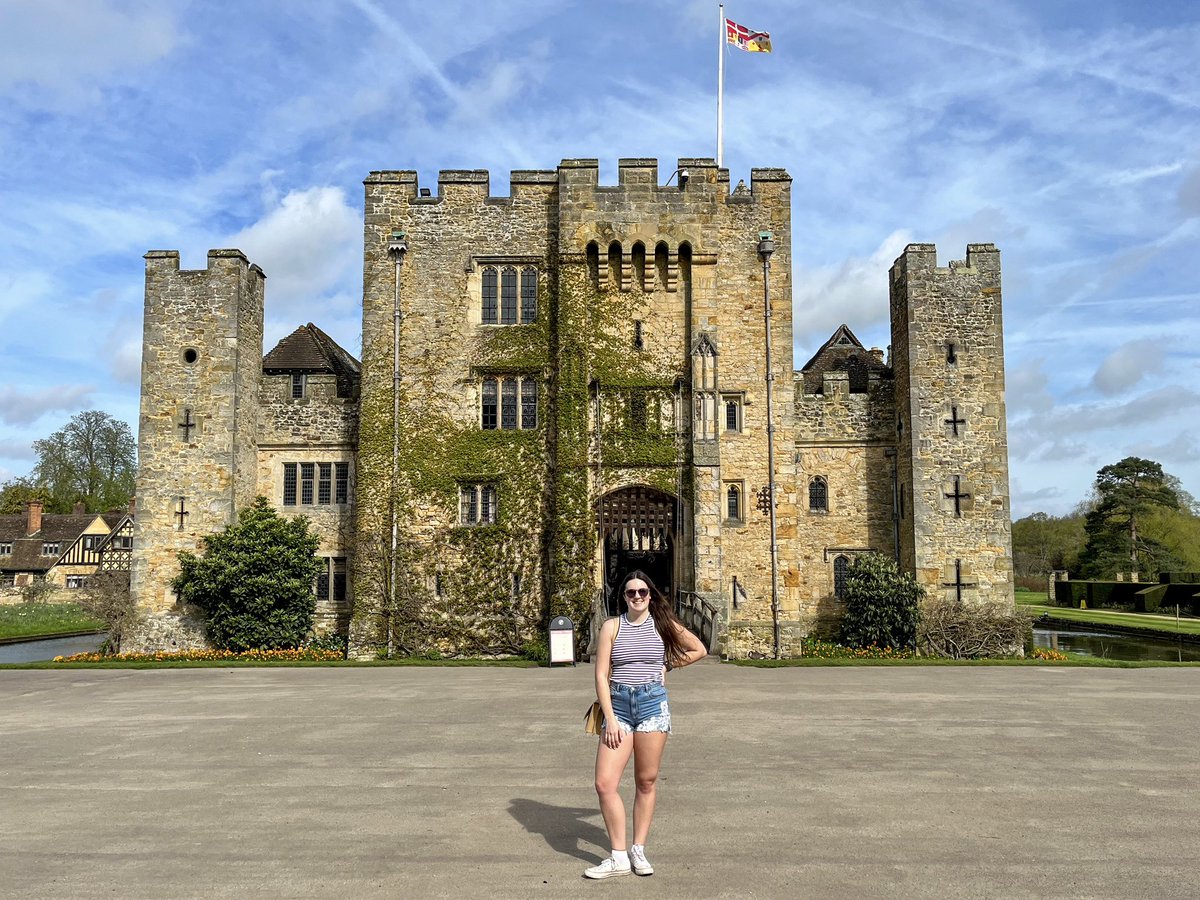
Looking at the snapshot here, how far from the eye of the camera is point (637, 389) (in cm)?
2533

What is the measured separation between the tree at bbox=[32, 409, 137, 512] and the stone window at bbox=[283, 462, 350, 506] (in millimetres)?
54815

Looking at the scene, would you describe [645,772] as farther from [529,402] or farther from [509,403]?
[509,403]

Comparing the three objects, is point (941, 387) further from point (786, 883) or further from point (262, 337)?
point (786, 883)

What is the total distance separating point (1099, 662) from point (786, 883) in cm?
1760

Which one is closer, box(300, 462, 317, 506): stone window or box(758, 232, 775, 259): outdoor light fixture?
box(758, 232, 775, 259): outdoor light fixture

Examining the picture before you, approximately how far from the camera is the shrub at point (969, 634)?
24172 mm

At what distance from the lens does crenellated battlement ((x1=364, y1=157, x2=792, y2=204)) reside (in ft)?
84.0

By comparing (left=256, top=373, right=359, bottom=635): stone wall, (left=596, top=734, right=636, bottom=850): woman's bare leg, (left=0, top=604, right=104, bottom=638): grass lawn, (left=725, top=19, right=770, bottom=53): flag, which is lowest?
(left=0, top=604, right=104, bottom=638): grass lawn

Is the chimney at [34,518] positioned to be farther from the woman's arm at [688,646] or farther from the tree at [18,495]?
the woman's arm at [688,646]

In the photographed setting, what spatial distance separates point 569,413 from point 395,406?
4870 millimetres

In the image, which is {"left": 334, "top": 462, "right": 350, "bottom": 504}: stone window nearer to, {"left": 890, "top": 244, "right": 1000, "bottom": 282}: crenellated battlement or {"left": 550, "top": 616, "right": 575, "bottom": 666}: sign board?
{"left": 550, "top": 616, "right": 575, "bottom": 666}: sign board

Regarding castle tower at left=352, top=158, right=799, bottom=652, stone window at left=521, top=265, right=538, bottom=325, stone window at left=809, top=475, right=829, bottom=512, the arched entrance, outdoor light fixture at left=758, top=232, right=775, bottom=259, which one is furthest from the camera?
stone window at left=809, top=475, right=829, bottom=512

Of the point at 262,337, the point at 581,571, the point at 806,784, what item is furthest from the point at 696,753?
the point at 262,337

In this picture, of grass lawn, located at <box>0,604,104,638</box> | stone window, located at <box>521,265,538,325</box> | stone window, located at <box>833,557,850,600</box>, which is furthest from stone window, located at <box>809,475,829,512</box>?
grass lawn, located at <box>0,604,104,638</box>
